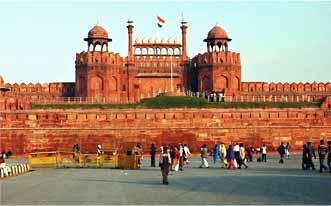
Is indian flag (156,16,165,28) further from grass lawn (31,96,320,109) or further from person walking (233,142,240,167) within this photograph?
person walking (233,142,240,167)

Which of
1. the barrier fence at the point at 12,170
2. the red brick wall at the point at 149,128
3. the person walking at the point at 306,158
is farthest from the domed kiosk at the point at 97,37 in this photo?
the person walking at the point at 306,158

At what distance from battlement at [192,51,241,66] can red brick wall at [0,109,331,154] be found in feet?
28.9

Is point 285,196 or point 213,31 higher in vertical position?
point 213,31

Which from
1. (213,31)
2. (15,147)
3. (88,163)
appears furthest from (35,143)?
(213,31)

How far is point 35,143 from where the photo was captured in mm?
37125

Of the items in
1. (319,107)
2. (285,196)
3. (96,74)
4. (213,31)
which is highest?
(213,31)

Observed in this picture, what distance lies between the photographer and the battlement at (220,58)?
153 ft

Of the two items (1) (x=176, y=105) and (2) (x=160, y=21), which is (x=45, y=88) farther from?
(1) (x=176, y=105)

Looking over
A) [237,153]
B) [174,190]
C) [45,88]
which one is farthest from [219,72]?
[174,190]

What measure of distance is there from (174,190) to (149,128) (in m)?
24.3

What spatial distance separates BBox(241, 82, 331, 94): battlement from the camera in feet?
158

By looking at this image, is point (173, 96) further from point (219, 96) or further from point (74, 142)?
point (74, 142)

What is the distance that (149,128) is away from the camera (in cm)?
3781

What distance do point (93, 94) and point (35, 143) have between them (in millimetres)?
9203
